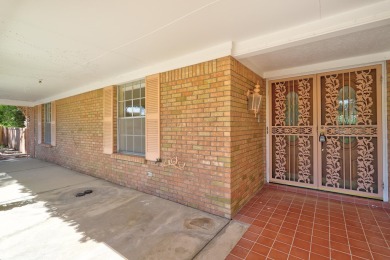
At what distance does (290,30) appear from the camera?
8.20 ft

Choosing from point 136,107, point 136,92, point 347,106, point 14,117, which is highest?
point 136,92

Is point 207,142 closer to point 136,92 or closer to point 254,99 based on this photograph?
point 254,99

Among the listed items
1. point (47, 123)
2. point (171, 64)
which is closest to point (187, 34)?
point (171, 64)

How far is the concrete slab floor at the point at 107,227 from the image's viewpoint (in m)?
2.20

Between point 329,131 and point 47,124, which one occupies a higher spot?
point 47,124

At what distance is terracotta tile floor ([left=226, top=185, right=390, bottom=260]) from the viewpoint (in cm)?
214

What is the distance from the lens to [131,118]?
188 inches

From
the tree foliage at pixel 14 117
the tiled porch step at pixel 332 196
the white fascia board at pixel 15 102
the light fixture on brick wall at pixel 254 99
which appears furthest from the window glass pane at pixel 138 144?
the tree foliage at pixel 14 117

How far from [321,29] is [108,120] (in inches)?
194

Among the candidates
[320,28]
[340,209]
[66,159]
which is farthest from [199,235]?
[66,159]

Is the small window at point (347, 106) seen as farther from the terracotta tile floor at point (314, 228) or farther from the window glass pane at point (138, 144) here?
the window glass pane at point (138, 144)

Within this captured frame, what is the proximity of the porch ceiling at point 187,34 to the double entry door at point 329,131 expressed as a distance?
0.39m

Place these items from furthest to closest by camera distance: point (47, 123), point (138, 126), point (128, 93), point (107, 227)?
point (47, 123) < point (128, 93) < point (138, 126) < point (107, 227)

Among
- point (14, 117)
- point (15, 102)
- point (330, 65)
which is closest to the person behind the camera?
point (330, 65)
